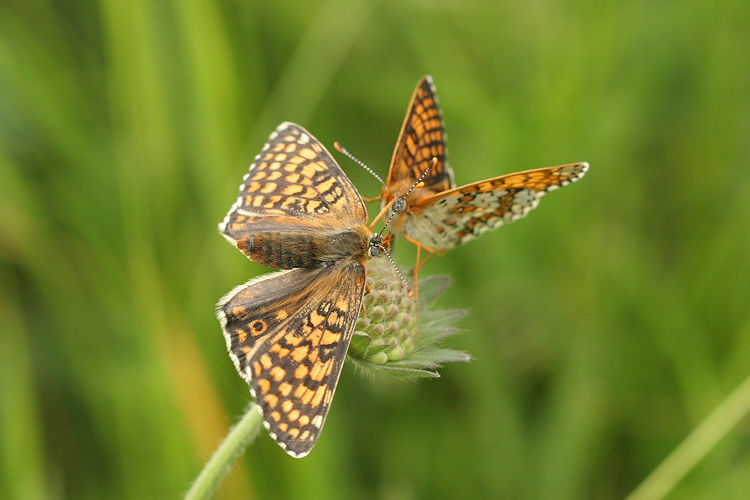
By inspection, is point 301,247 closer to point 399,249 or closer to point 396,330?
point 396,330

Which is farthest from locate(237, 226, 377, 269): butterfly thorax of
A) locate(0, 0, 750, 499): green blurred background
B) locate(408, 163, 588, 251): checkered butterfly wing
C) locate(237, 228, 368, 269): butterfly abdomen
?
locate(0, 0, 750, 499): green blurred background

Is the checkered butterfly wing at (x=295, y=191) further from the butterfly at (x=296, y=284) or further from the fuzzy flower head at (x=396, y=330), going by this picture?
the fuzzy flower head at (x=396, y=330)

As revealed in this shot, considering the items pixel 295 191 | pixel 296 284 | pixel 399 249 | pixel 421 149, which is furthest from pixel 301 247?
pixel 399 249

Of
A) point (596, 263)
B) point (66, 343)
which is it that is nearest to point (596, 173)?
point (596, 263)

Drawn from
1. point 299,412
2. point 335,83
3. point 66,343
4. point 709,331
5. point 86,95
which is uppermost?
point 86,95

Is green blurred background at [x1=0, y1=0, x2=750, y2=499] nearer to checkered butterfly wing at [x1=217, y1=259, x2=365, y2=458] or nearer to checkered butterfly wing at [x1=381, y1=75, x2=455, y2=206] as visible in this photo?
checkered butterfly wing at [x1=381, y1=75, x2=455, y2=206]

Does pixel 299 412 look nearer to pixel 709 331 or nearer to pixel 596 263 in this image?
pixel 596 263

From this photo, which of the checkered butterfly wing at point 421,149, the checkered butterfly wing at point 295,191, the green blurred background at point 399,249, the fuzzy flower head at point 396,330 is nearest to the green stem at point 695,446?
the green blurred background at point 399,249
